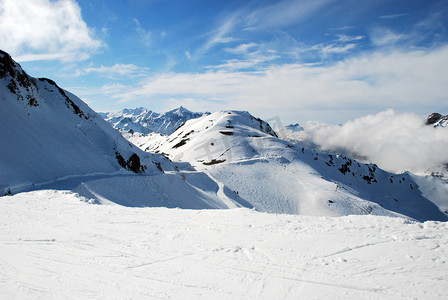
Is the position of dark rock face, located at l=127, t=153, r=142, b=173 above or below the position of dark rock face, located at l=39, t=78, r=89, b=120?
below

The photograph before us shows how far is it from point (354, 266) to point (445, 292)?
1893 millimetres

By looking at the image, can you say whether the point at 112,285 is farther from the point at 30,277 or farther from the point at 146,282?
the point at 30,277

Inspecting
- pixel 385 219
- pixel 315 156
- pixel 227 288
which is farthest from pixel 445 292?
pixel 315 156

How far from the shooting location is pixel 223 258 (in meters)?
7.39

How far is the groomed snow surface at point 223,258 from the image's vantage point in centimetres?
582

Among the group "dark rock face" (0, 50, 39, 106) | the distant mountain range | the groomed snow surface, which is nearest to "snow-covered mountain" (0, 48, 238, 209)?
"dark rock face" (0, 50, 39, 106)

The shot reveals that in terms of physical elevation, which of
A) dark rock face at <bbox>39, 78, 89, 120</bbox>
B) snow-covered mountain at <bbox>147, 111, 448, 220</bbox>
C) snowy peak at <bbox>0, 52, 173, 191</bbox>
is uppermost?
dark rock face at <bbox>39, 78, 89, 120</bbox>

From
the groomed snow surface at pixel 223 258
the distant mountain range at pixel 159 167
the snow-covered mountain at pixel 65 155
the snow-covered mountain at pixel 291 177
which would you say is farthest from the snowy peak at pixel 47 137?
the snow-covered mountain at pixel 291 177

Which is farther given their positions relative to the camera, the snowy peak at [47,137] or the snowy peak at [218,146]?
the snowy peak at [218,146]

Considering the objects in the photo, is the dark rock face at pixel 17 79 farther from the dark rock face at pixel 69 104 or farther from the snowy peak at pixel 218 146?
the snowy peak at pixel 218 146

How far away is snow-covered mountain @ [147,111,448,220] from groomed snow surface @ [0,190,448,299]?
112ft

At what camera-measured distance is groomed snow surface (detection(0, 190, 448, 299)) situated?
582cm

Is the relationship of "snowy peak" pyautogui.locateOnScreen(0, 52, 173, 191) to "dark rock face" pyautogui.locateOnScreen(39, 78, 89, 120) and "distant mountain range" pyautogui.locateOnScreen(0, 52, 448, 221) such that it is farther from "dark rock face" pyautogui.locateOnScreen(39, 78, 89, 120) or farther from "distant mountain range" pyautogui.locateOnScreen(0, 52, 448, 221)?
"distant mountain range" pyautogui.locateOnScreen(0, 52, 448, 221)

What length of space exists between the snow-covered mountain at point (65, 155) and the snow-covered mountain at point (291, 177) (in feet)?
46.9
